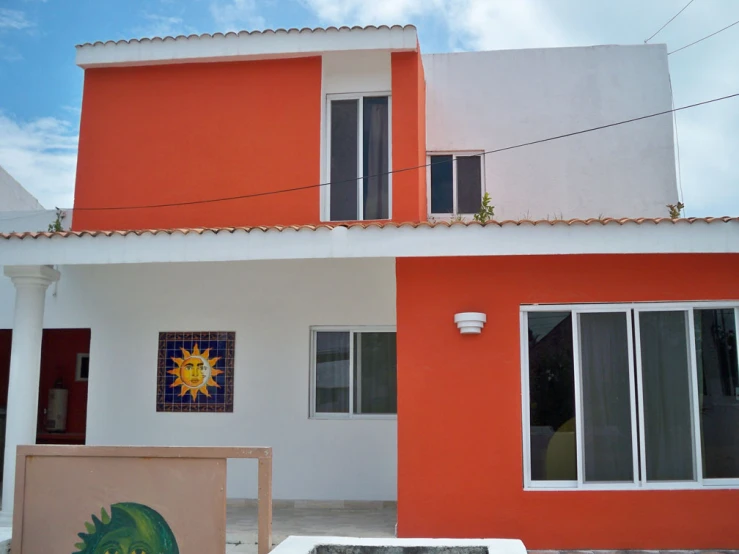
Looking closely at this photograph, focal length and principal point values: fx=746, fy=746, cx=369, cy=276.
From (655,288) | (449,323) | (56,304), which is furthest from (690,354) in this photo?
(56,304)

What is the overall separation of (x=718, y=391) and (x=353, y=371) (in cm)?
501

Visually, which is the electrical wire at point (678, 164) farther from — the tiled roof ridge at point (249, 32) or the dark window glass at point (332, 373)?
the dark window glass at point (332, 373)

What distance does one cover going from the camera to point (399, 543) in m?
5.32

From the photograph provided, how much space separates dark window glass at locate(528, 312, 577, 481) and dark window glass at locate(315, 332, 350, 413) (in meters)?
3.38

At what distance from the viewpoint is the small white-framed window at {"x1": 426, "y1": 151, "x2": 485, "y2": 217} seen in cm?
1288

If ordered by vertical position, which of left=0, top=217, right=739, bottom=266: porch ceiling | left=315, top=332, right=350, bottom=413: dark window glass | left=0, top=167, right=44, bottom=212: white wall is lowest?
left=315, top=332, right=350, bottom=413: dark window glass

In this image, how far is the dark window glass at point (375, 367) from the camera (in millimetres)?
11219

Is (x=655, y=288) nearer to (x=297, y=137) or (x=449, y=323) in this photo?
(x=449, y=323)

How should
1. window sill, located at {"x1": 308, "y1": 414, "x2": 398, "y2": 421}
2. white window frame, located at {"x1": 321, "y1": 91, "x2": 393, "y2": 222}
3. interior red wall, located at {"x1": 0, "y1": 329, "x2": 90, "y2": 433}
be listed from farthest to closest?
interior red wall, located at {"x1": 0, "y1": 329, "x2": 90, "y2": 433}, white window frame, located at {"x1": 321, "y1": 91, "x2": 393, "y2": 222}, window sill, located at {"x1": 308, "y1": 414, "x2": 398, "y2": 421}

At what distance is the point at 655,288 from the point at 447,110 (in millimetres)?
5886

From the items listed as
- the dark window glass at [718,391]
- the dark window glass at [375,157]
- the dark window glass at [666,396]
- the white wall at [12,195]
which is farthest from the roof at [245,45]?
the white wall at [12,195]

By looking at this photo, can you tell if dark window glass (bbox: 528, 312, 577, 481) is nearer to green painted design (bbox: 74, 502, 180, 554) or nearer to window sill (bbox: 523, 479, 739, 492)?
window sill (bbox: 523, 479, 739, 492)

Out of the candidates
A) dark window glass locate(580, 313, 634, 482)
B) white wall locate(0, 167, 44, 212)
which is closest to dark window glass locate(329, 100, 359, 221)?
dark window glass locate(580, 313, 634, 482)

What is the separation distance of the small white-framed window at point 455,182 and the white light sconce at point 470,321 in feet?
14.7
